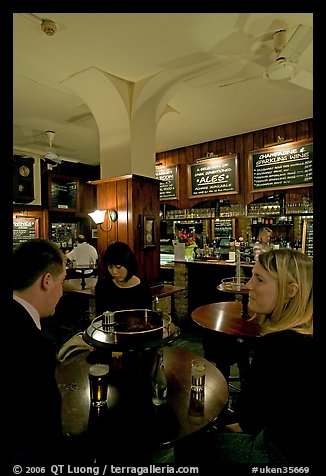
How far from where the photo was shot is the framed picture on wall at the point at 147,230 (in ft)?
11.7

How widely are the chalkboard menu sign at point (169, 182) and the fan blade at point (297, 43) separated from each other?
3917mm

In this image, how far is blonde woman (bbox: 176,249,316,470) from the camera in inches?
45.9

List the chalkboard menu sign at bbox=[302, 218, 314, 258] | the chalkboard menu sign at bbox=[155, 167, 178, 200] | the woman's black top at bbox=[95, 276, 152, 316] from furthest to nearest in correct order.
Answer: the chalkboard menu sign at bbox=[155, 167, 178, 200] → the chalkboard menu sign at bbox=[302, 218, 314, 258] → the woman's black top at bbox=[95, 276, 152, 316]

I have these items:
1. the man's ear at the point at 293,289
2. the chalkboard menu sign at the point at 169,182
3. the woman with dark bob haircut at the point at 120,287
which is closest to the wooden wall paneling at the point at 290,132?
the chalkboard menu sign at the point at 169,182

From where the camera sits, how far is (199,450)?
131cm

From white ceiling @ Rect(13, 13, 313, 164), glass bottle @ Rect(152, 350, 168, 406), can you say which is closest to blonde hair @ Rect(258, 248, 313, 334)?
glass bottle @ Rect(152, 350, 168, 406)

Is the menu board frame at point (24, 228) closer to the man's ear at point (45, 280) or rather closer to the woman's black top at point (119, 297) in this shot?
the woman's black top at point (119, 297)

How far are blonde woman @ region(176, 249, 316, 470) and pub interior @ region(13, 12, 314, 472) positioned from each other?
12cm

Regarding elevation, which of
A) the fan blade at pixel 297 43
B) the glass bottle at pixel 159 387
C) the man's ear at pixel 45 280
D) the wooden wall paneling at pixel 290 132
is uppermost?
the wooden wall paneling at pixel 290 132

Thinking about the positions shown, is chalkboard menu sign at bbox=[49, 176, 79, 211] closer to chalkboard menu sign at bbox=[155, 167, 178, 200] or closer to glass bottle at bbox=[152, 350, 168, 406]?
chalkboard menu sign at bbox=[155, 167, 178, 200]

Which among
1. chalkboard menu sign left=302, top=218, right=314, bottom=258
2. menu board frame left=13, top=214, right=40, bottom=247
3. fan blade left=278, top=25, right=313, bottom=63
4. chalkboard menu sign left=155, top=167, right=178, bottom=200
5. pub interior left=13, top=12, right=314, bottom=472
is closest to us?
pub interior left=13, top=12, right=314, bottom=472

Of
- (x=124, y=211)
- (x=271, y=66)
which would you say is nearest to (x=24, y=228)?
(x=124, y=211)

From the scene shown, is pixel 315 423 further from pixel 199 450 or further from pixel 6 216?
pixel 6 216

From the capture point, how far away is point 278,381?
125 centimetres
